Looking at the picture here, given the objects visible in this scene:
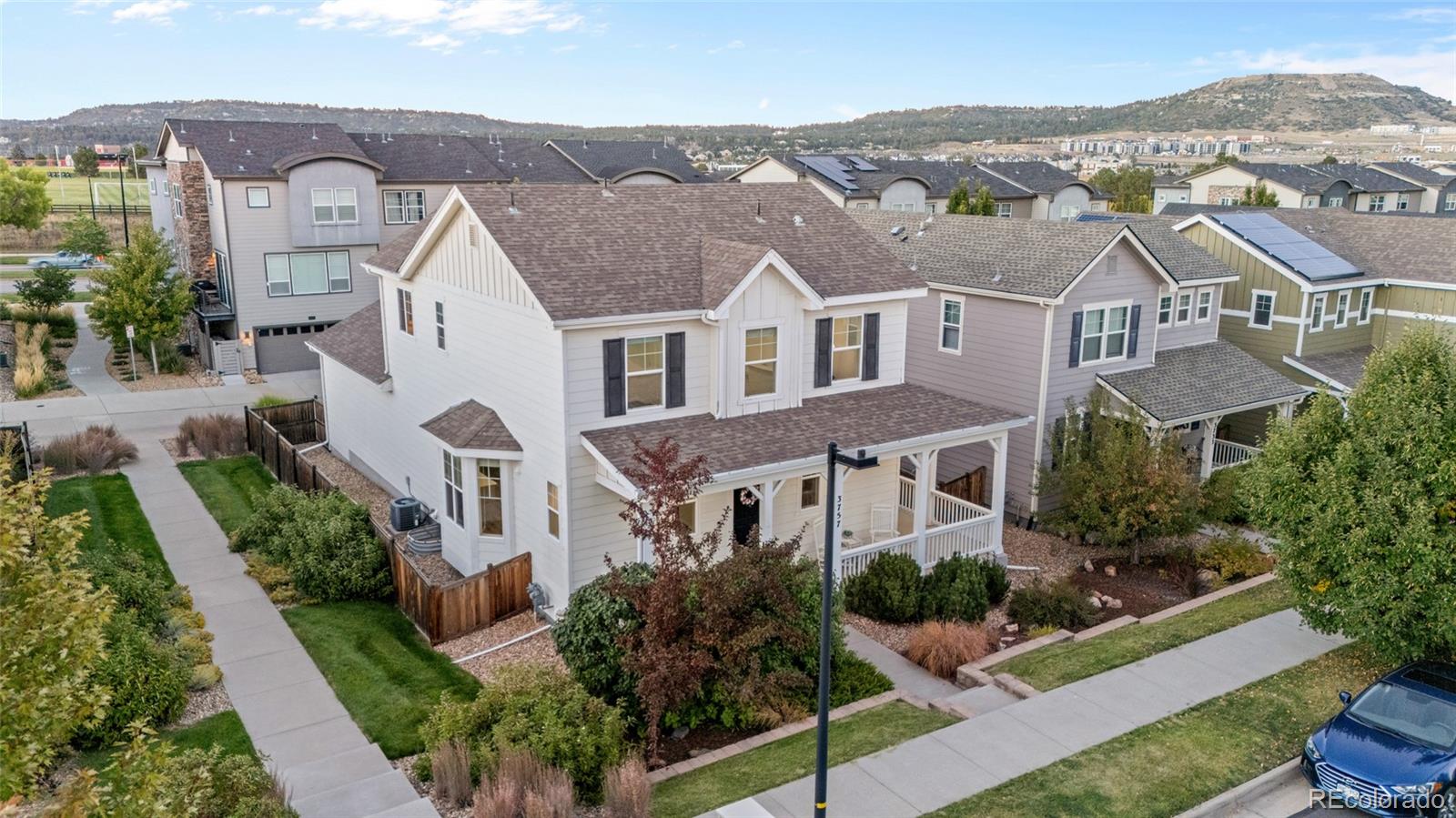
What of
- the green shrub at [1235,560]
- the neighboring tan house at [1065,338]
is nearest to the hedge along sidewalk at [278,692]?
the neighboring tan house at [1065,338]

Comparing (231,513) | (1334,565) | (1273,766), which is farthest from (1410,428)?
(231,513)

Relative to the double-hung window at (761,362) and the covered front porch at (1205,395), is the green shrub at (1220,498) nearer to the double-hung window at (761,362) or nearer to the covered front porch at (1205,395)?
the covered front porch at (1205,395)

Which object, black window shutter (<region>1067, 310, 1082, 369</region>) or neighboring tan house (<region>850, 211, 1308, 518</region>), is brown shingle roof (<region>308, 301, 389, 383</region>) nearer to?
neighboring tan house (<region>850, 211, 1308, 518</region>)

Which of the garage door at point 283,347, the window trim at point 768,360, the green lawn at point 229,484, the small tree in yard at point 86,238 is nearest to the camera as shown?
the window trim at point 768,360

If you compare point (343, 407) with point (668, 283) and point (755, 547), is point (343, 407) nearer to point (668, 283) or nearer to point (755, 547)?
point (668, 283)

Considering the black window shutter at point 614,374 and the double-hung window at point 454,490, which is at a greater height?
the black window shutter at point 614,374

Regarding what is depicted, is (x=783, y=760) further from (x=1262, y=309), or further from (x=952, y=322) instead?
(x=1262, y=309)
